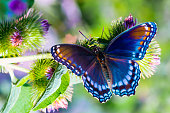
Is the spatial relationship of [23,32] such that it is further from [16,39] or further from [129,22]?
[129,22]

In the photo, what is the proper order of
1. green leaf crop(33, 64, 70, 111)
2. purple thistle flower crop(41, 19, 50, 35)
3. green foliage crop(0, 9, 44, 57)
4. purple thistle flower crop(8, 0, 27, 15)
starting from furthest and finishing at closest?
1. purple thistle flower crop(8, 0, 27, 15)
2. purple thistle flower crop(41, 19, 50, 35)
3. green foliage crop(0, 9, 44, 57)
4. green leaf crop(33, 64, 70, 111)

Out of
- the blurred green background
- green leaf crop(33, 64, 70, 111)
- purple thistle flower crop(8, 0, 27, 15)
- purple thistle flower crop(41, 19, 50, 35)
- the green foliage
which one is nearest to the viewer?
green leaf crop(33, 64, 70, 111)

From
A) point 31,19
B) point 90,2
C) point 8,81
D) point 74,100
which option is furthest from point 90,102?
point 31,19

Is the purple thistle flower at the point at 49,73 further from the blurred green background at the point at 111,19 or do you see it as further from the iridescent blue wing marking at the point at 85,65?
the blurred green background at the point at 111,19

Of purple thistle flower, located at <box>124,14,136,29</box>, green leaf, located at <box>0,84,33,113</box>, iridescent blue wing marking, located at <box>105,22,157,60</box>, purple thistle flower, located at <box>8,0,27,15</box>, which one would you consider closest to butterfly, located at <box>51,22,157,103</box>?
iridescent blue wing marking, located at <box>105,22,157,60</box>

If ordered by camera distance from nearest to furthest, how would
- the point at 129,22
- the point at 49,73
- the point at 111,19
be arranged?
the point at 49,73
the point at 129,22
the point at 111,19

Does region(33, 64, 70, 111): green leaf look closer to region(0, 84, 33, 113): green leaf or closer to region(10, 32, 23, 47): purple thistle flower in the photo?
region(0, 84, 33, 113): green leaf

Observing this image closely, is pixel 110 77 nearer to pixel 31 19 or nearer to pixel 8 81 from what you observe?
pixel 31 19

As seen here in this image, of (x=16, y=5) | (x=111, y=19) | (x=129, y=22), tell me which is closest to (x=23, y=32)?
(x=129, y=22)
